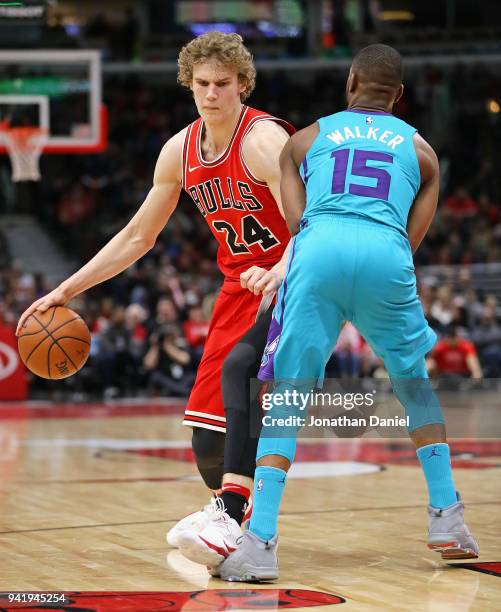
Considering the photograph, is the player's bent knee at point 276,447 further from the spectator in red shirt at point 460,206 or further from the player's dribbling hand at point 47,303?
the spectator in red shirt at point 460,206

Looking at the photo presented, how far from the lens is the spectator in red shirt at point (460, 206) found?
23.5 meters

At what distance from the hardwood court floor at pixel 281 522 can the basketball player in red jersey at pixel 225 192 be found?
0.49 m

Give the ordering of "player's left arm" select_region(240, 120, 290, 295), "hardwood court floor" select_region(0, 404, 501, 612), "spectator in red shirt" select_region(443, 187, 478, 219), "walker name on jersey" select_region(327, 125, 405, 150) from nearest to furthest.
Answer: "hardwood court floor" select_region(0, 404, 501, 612) → "walker name on jersey" select_region(327, 125, 405, 150) → "player's left arm" select_region(240, 120, 290, 295) → "spectator in red shirt" select_region(443, 187, 478, 219)

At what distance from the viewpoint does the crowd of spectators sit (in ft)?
52.1

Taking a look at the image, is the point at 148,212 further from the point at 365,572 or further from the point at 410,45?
the point at 410,45

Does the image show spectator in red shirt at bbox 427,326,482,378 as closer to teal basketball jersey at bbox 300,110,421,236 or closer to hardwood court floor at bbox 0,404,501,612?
hardwood court floor at bbox 0,404,501,612

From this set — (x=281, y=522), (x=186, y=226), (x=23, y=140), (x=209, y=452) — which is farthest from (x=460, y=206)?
(x=209, y=452)

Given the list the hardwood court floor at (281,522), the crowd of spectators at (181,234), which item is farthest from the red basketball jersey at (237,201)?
the crowd of spectators at (181,234)

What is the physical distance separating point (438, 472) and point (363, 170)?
46.8 inches

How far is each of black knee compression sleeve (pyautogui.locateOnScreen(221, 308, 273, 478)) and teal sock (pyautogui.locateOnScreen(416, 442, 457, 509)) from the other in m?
0.66

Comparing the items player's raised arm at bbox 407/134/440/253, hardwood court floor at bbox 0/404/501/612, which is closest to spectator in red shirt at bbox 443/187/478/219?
hardwood court floor at bbox 0/404/501/612

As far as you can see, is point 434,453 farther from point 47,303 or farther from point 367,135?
point 47,303

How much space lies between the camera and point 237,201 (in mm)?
4785

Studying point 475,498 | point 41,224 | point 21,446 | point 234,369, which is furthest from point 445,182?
point 234,369
